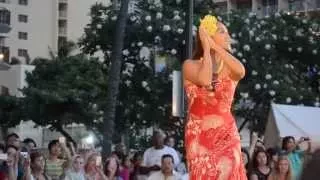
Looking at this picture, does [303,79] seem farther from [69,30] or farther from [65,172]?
[69,30]

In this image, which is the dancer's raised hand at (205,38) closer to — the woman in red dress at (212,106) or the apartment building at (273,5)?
the woman in red dress at (212,106)

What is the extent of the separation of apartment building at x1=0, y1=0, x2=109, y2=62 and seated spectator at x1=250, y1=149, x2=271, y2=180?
1973 inches

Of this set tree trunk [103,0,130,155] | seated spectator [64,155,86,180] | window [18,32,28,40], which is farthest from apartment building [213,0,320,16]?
seated spectator [64,155,86,180]

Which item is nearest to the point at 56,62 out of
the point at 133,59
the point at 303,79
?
the point at 133,59

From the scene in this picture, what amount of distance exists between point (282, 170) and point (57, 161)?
2.60 meters

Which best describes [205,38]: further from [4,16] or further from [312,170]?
[4,16]

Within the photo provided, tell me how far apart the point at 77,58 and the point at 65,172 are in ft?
64.6

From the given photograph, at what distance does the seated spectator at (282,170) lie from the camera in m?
8.04

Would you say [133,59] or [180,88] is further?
[133,59]

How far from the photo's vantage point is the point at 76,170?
29.0ft

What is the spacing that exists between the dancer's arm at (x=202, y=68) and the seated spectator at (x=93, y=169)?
3.61 m

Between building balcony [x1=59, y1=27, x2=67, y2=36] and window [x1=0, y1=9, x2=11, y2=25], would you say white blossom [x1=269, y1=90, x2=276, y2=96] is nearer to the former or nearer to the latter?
window [x1=0, y1=9, x2=11, y2=25]

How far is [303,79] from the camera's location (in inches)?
891

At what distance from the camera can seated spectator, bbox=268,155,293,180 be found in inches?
316
